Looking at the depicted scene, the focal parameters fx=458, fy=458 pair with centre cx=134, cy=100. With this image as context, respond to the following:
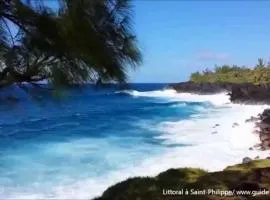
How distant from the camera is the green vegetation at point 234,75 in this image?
60634 mm

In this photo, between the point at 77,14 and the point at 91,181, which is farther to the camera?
the point at 91,181

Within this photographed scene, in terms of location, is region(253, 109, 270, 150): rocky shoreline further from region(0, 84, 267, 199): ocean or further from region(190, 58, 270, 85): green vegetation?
region(190, 58, 270, 85): green vegetation

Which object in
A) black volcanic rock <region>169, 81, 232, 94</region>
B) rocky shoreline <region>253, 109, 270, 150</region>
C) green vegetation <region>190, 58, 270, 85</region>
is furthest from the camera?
black volcanic rock <region>169, 81, 232, 94</region>

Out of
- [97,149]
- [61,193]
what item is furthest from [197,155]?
[61,193]

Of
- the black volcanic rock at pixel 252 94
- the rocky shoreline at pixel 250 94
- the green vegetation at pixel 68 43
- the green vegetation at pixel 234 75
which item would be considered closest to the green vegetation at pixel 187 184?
the green vegetation at pixel 68 43

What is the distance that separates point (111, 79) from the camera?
3275 millimetres

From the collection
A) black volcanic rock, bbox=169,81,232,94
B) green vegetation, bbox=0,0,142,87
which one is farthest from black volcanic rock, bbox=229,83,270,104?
green vegetation, bbox=0,0,142,87

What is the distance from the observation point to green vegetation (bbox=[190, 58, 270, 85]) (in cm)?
6063

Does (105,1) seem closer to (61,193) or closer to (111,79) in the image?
(111,79)

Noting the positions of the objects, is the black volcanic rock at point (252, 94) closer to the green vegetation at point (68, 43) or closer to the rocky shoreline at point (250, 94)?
the rocky shoreline at point (250, 94)

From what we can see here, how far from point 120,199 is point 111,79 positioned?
2.86 metres

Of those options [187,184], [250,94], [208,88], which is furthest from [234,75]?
[187,184]

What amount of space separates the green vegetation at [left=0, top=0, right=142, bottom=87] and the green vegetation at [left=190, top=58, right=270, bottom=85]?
5502 centimetres

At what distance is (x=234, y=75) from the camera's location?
7719 cm
